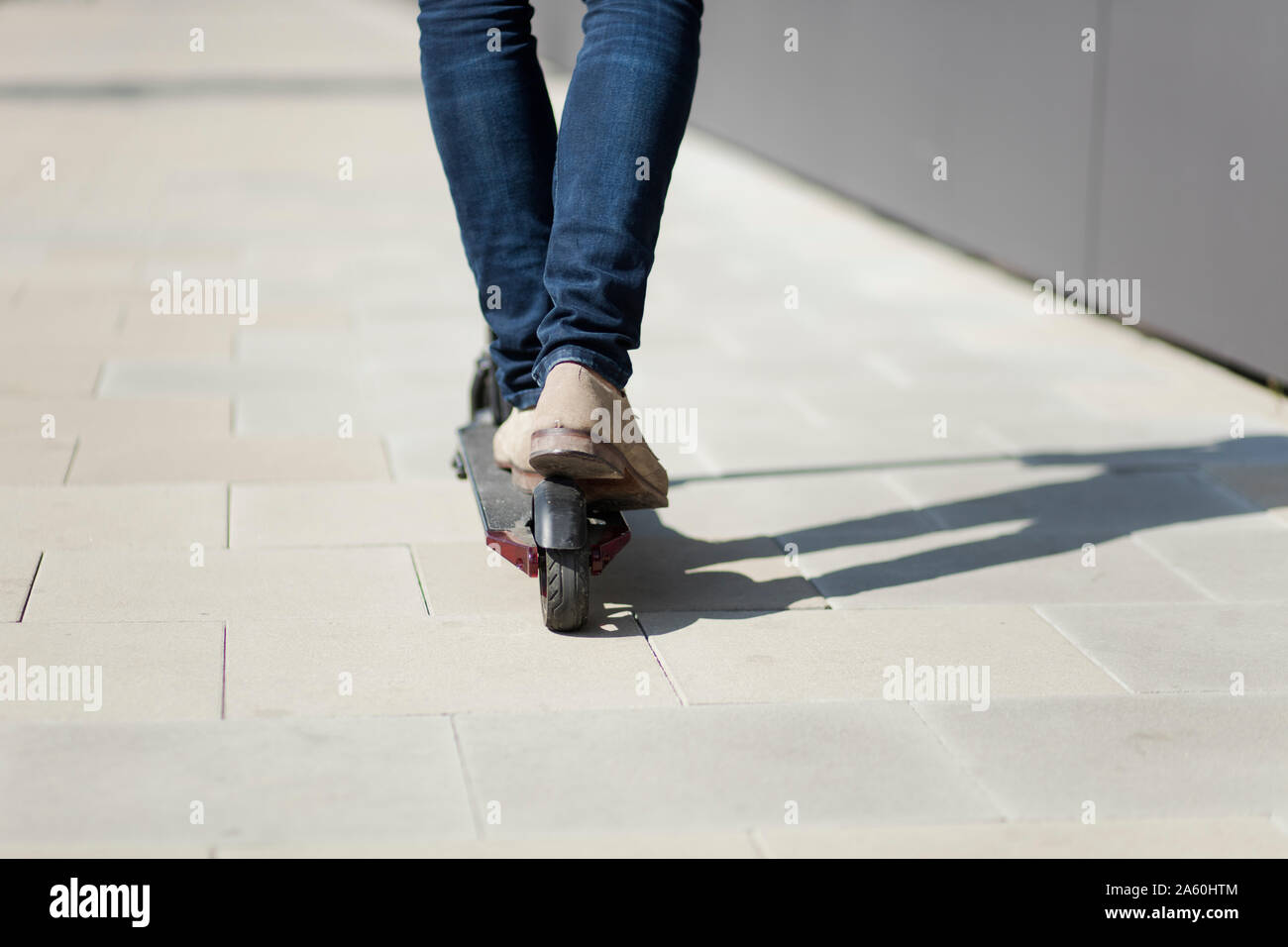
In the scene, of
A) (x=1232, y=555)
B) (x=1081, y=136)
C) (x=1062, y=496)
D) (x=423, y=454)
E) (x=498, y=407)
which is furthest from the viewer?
(x=1081, y=136)

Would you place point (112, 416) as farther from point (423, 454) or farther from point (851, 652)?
point (851, 652)

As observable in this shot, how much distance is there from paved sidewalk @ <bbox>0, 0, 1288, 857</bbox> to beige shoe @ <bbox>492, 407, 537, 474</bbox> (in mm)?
240

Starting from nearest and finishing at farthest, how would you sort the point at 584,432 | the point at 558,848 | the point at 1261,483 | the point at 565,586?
the point at 558,848
the point at 584,432
the point at 565,586
the point at 1261,483

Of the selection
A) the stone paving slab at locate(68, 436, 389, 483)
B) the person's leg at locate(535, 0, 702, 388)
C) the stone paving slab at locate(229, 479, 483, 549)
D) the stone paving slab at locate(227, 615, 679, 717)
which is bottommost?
the stone paving slab at locate(227, 615, 679, 717)

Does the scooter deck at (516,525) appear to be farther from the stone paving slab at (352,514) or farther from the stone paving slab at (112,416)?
the stone paving slab at (112,416)

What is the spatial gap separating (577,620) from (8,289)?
12.5 feet

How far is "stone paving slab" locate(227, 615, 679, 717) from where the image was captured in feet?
7.95

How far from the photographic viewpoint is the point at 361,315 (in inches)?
220

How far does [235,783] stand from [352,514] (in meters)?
1.35

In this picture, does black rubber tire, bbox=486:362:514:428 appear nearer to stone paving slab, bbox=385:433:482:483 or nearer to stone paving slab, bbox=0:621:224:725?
stone paving slab, bbox=385:433:482:483

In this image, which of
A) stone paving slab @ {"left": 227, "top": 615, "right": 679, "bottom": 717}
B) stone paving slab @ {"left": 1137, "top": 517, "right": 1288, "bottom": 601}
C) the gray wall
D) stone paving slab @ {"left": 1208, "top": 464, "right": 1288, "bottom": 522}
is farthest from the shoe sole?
the gray wall

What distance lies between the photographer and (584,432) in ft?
8.20

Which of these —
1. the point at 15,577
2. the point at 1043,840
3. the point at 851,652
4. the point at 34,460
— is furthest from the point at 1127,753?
the point at 34,460
